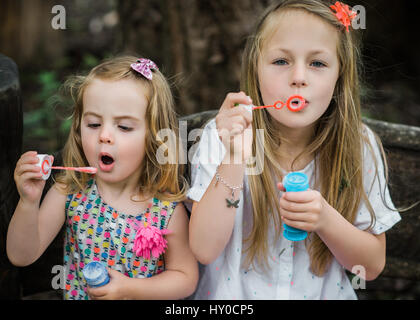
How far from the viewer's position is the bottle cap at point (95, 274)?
4.87ft

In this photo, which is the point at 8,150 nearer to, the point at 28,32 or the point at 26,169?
the point at 26,169

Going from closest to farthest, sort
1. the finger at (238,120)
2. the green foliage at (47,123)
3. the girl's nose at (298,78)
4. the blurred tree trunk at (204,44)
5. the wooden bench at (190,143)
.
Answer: the finger at (238,120) → the girl's nose at (298,78) → the wooden bench at (190,143) → the blurred tree trunk at (204,44) → the green foliage at (47,123)

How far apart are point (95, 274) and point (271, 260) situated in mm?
659

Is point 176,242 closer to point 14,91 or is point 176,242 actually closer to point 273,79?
point 273,79

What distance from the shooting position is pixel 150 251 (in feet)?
5.37

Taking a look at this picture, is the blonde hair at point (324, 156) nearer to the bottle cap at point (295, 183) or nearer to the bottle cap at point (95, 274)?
the bottle cap at point (295, 183)

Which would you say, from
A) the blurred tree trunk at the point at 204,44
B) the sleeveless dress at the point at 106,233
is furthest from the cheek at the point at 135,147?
the blurred tree trunk at the point at 204,44

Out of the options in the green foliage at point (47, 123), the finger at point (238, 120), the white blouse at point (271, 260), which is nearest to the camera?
the finger at point (238, 120)

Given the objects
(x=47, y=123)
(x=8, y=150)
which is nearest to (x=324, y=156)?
(x=8, y=150)

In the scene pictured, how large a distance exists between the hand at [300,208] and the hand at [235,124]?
0.17 m

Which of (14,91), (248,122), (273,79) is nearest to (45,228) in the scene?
(14,91)

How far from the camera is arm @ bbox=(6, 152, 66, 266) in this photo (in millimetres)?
1454

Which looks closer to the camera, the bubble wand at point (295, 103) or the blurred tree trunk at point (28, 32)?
the bubble wand at point (295, 103)

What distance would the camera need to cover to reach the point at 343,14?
158 cm
